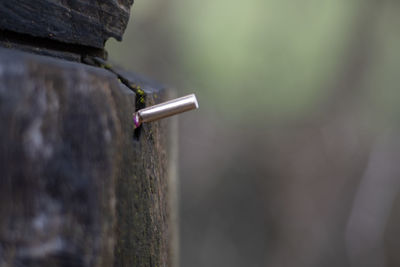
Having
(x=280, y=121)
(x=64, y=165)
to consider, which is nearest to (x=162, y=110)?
(x=64, y=165)

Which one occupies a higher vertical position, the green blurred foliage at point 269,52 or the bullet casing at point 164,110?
the green blurred foliage at point 269,52

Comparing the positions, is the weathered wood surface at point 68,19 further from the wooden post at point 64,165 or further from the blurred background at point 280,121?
the blurred background at point 280,121

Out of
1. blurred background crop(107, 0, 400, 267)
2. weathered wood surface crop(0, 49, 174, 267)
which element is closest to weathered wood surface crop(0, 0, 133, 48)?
weathered wood surface crop(0, 49, 174, 267)

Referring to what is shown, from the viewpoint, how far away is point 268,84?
520 cm

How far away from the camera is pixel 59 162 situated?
38cm

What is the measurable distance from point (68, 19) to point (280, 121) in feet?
16.2

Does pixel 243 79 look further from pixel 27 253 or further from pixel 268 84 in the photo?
pixel 27 253

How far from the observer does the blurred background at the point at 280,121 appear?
506 cm

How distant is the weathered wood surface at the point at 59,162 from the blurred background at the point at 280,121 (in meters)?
4.80

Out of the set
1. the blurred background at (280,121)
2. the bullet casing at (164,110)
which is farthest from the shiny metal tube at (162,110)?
the blurred background at (280,121)

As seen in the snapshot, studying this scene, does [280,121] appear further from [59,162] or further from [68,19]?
[59,162]

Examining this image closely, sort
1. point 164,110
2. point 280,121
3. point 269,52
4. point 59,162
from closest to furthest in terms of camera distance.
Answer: point 59,162 → point 164,110 → point 269,52 → point 280,121

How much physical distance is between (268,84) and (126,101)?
486cm

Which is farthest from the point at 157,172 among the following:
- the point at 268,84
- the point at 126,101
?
the point at 268,84
